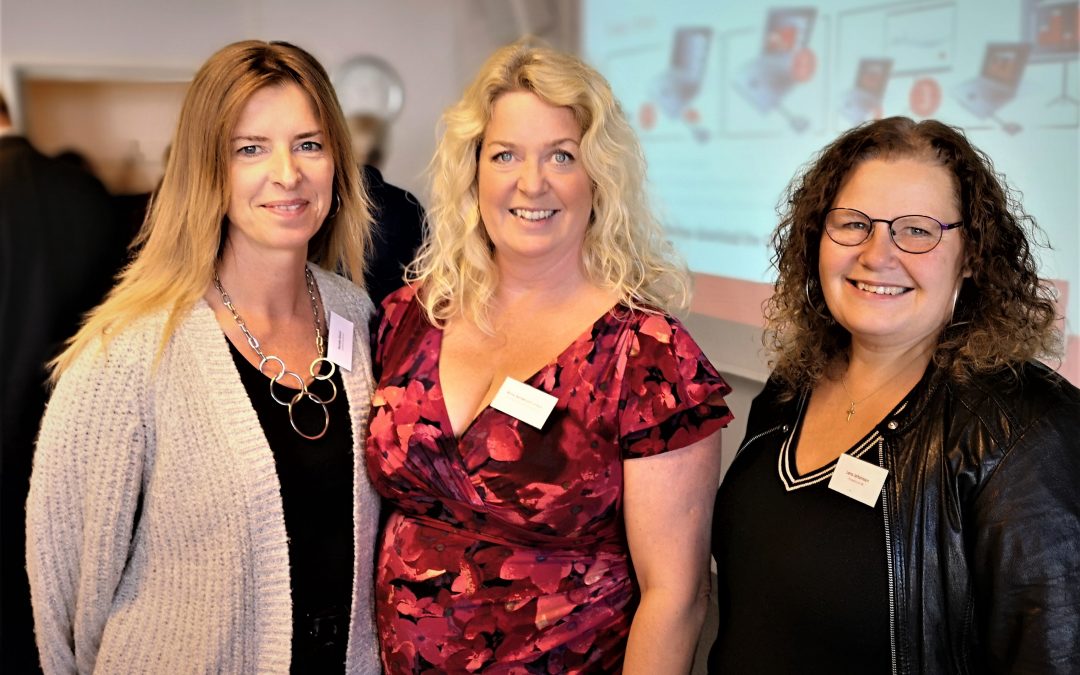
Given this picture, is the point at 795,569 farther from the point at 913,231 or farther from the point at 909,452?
the point at 913,231

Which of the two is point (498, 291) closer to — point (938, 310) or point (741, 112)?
point (938, 310)

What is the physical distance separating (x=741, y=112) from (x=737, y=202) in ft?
1.31

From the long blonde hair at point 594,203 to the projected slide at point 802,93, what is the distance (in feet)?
0.66

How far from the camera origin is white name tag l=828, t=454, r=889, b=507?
1383 millimetres

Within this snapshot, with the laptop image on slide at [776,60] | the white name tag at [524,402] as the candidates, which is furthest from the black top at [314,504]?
the laptop image on slide at [776,60]

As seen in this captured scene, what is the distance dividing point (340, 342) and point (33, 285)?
51.9 inches

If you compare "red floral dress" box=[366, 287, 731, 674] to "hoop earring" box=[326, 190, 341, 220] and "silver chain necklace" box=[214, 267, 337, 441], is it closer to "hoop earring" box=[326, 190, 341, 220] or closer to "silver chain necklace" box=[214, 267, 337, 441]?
"silver chain necklace" box=[214, 267, 337, 441]

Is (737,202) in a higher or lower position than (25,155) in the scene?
lower

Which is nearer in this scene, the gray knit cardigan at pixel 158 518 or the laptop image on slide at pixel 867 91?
the gray knit cardigan at pixel 158 518

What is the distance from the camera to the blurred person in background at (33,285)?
2578mm

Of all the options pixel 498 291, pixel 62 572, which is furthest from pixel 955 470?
pixel 62 572

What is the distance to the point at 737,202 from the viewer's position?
13.2 feet

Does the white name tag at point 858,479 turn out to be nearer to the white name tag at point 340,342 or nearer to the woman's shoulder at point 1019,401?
the woman's shoulder at point 1019,401

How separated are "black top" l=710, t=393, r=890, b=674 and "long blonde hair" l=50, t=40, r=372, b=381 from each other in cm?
108
